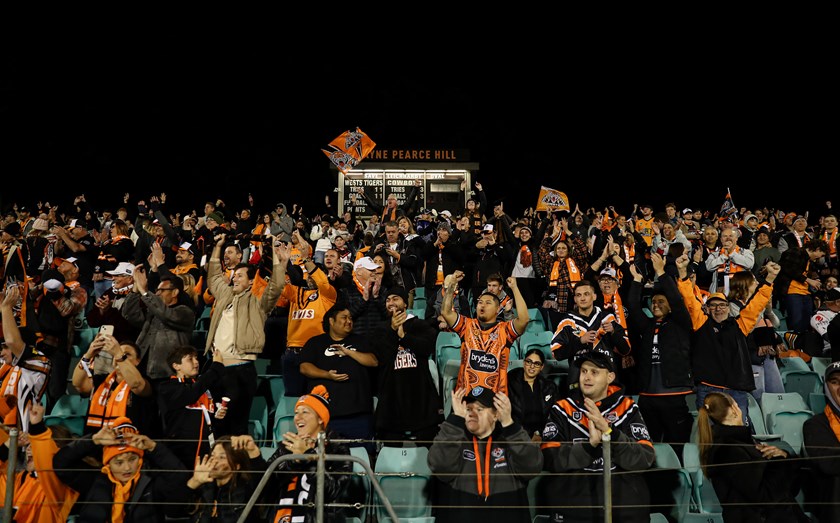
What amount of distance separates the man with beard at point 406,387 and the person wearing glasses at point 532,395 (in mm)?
618

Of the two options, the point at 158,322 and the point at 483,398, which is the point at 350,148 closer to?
the point at 158,322

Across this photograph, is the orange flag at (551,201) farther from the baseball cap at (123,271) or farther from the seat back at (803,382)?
the baseball cap at (123,271)

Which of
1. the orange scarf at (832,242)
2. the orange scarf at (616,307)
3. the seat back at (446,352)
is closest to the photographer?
the orange scarf at (616,307)

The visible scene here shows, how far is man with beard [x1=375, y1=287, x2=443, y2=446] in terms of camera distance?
542 centimetres

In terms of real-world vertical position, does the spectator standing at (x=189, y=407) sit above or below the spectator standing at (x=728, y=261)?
below

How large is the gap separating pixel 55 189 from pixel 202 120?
8661 millimetres

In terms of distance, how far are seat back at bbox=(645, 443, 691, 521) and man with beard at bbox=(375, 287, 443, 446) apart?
5.29ft

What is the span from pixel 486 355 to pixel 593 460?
141 centimetres

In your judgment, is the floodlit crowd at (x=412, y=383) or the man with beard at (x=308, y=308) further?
the man with beard at (x=308, y=308)

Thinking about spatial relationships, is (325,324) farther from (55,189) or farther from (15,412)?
(55,189)

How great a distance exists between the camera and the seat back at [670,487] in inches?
187

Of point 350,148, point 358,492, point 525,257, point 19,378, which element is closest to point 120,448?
point 19,378

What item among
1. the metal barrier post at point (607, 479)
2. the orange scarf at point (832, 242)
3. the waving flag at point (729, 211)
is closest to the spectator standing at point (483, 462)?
the metal barrier post at point (607, 479)

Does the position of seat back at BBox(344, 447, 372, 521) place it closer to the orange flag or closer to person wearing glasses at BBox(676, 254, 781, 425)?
person wearing glasses at BBox(676, 254, 781, 425)
